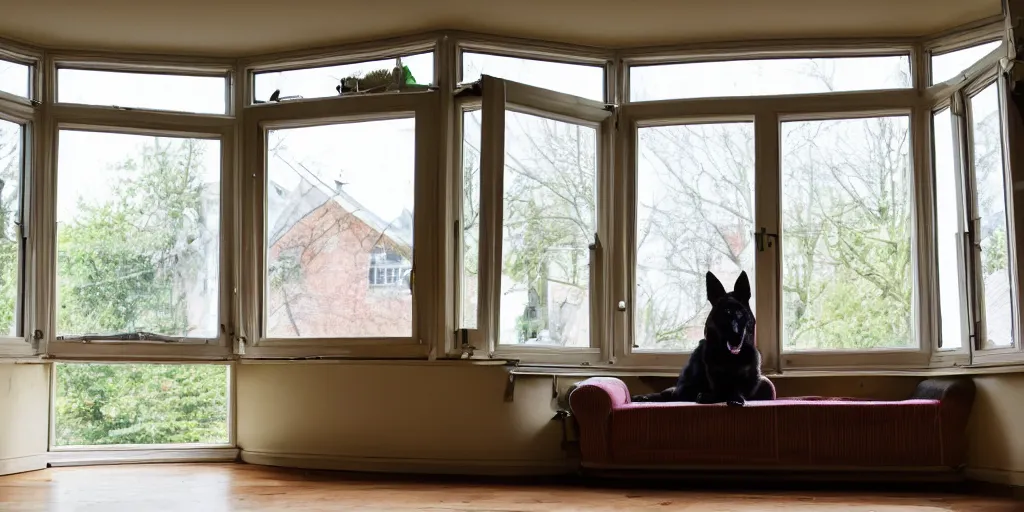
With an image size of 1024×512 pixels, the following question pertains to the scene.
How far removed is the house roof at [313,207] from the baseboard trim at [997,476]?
9.32 feet

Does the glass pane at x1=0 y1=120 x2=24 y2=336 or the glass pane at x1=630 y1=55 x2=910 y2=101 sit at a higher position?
the glass pane at x1=630 y1=55 x2=910 y2=101

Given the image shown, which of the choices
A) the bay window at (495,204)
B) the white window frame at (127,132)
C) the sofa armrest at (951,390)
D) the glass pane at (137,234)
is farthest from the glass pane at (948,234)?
the glass pane at (137,234)

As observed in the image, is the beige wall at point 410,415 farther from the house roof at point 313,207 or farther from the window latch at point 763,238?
the window latch at point 763,238

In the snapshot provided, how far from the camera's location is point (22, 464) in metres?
5.07

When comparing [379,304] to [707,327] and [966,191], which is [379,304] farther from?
[966,191]

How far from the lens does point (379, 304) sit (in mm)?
5207

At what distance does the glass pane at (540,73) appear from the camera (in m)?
5.21

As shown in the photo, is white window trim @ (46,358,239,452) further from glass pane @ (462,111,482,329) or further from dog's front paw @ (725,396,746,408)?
dog's front paw @ (725,396,746,408)

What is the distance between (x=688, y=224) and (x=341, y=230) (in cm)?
180

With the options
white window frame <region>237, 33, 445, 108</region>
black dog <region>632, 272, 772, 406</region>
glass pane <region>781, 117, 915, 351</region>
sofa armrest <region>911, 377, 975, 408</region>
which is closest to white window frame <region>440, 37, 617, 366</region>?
white window frame <region>237, 33, 445, 108</region>

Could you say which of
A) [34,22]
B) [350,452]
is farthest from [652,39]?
[34,22]

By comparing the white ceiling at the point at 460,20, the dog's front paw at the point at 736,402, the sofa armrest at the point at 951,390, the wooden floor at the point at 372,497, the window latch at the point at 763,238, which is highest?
the white ceiling at the point at 460,20

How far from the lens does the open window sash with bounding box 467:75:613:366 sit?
197 inches

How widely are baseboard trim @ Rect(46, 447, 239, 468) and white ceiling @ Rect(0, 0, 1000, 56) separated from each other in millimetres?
2155
